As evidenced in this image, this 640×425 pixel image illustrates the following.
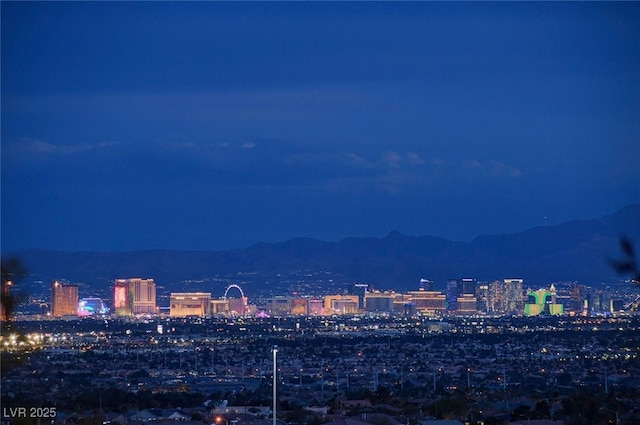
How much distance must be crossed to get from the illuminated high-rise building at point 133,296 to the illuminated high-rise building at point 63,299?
10190mm

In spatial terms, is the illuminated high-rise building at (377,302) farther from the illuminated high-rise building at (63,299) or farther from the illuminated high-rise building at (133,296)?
the illuminated high-rise building at (63,299)

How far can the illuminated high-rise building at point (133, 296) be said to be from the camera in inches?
5517

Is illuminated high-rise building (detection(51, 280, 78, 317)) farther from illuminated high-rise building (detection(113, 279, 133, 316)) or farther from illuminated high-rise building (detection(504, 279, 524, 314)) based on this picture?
illuminated high-rise building (detection(504, 279, 524, 314))

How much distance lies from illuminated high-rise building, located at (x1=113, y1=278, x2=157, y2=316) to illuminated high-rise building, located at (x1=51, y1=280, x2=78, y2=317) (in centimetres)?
1019

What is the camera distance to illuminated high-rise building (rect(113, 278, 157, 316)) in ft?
460

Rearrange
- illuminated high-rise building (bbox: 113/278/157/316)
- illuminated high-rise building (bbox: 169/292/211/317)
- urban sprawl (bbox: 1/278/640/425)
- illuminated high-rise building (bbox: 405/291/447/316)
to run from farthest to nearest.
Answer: illuminated high-rise building (bbox: 405/291/447/316) < illuminated high-rise building (bbox: 169/292/211/317) < illuminated high-rise building (bbox: 113/278/157/316) < urban sprawl (bbox: 1/278/640/425)

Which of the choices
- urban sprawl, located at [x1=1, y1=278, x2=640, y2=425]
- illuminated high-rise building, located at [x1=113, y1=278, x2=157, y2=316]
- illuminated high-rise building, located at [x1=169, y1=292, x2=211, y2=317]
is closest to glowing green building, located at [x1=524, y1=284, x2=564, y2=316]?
urban sprawl, located at [x1=1, y1=278, x2=640, y2=425]

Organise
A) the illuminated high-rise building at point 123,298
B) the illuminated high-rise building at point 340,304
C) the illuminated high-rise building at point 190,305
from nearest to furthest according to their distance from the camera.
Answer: the illuminated high-rise building at point 123,298, the illuminated high-rise building at point 190,305, the illuminated high-rise building at point 340,304

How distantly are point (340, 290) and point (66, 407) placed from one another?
379ft

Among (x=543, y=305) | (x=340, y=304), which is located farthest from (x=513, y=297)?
(x=340, y=304)

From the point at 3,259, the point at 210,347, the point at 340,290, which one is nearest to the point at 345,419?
the point at 3,259

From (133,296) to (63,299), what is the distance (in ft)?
61.4

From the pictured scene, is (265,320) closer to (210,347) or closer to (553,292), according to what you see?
(553,292)

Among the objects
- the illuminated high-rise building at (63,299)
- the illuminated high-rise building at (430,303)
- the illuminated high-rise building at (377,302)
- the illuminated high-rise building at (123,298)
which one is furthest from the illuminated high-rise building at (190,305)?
the illuminated high-rise building at (430,303)
